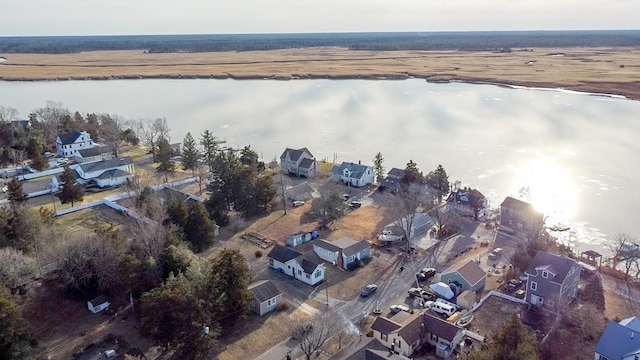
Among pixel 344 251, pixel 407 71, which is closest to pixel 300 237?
pixel 344 251

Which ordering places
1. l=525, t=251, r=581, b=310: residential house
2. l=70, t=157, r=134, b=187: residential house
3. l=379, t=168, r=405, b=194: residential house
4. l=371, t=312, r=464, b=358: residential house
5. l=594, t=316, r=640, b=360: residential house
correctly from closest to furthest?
l=594, t=316, r=640, b=360: residential house, l=371, t=312, r=464, b=358: residential house, l=525, t=251, r=581, b=310: residential house, l=379, t=168, r=405, b=194: residential house, l=70, t=157, r=134, b=187: residential house

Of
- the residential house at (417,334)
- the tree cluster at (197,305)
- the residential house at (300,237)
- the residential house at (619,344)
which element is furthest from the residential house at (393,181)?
the residential house at (619,344)

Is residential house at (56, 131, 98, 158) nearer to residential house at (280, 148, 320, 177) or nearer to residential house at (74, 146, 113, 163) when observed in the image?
residential house at (74, 146, 113, 163)

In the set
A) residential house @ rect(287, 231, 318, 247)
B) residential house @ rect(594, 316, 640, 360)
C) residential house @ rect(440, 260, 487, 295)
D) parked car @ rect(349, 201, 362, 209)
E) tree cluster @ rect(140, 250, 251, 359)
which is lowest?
parked car @ rect(349, 201, 362, 209)

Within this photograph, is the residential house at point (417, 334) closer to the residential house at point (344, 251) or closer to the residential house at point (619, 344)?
the residential house at point (619, 344)

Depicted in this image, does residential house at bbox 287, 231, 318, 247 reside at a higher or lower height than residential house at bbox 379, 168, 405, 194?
lower

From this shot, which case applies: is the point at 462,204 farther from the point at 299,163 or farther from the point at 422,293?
the point at 299,163

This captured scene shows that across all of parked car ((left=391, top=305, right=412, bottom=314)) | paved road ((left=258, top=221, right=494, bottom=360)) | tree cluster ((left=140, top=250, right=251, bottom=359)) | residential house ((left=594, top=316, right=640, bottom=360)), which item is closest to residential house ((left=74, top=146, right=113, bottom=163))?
tree cluster ((left=140, top=250, right=251, bottom=359))
